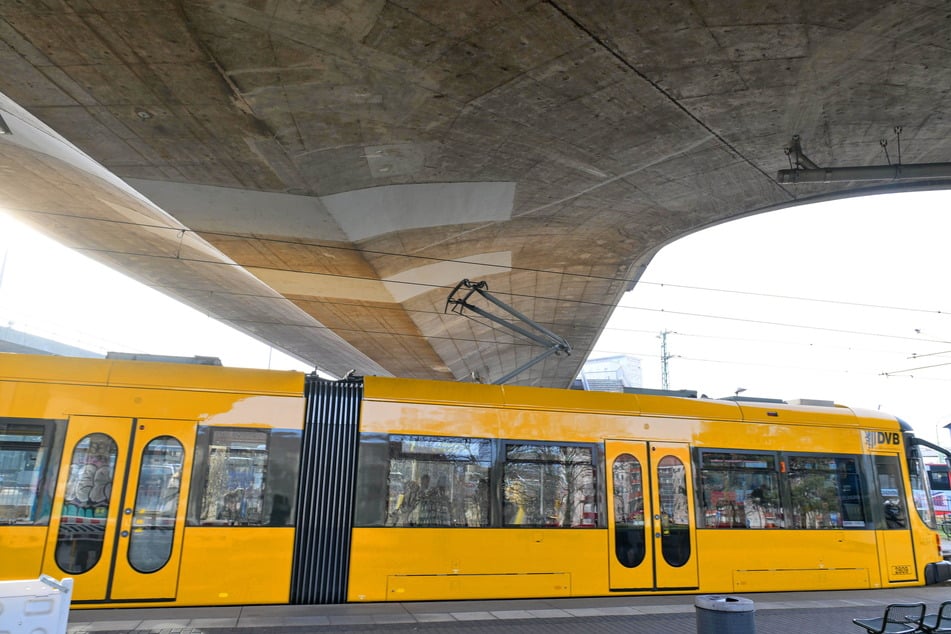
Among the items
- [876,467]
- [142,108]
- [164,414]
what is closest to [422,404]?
[164,414]

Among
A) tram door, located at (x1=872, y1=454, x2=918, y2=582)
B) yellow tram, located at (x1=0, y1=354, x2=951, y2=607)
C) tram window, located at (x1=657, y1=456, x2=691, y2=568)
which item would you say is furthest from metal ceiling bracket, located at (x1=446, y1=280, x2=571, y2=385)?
tram door, located at (x1=872, y1=454, x2=918, y2=582)

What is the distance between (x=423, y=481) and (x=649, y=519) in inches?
134

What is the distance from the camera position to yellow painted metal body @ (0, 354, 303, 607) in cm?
722

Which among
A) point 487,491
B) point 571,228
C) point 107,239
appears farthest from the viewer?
point 107,239

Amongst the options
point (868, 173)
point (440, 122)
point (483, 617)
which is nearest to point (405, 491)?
point (483, 617)

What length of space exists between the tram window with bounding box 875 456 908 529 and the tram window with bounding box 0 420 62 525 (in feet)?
40.1

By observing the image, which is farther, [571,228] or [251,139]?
[571,228]

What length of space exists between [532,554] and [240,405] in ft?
14.4

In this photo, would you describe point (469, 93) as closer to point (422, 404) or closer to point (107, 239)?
point (422, 404)

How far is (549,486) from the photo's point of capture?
8.88 meters

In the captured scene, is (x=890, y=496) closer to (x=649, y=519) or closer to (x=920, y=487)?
(x=920, y=487)

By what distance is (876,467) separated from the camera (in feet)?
35.1

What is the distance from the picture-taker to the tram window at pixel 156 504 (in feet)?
24.3

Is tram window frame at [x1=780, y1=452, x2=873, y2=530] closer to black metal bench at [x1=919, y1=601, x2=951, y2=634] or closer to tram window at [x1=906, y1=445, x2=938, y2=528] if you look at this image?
tram window at [x1=906, y1=445, x2=938, y2=528]
